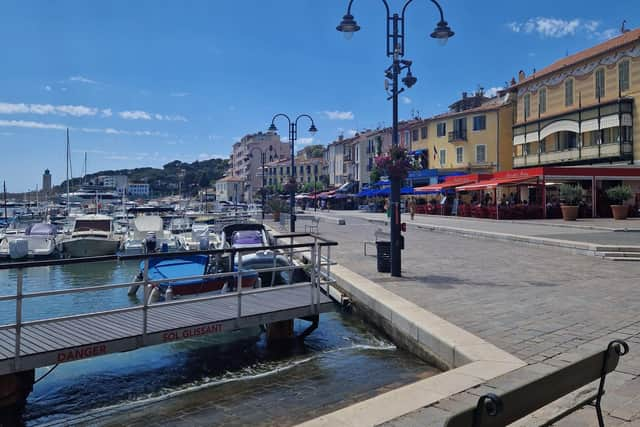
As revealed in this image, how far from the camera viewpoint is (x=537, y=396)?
305 cm

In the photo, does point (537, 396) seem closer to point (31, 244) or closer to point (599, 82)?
point (31, 244)

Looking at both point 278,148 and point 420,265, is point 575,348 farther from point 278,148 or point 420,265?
point 278,148

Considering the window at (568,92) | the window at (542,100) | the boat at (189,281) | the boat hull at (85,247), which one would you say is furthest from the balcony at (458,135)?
the boat at (189,281)

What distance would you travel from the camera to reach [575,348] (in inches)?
237

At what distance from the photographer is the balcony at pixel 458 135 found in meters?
52.1

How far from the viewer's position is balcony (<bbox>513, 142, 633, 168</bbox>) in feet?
113

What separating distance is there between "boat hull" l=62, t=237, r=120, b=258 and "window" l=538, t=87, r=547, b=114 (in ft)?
117

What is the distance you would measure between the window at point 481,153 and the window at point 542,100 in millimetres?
8617

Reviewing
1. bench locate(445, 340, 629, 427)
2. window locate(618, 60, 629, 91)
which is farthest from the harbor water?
window locate(618, 60, 629, 91)

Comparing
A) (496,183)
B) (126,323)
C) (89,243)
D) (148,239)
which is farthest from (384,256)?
(496,183)

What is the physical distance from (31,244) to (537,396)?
25599 mm

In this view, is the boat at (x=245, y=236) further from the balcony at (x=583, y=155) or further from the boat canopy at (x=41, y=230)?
the balcony at (x=583, y=155)

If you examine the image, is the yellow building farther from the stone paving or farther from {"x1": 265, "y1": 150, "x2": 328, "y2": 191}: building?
{"x1": 265, "y1": 150, "x2": 328, "y2": 191}: building

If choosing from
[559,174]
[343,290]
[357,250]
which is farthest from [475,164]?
[343,290]
